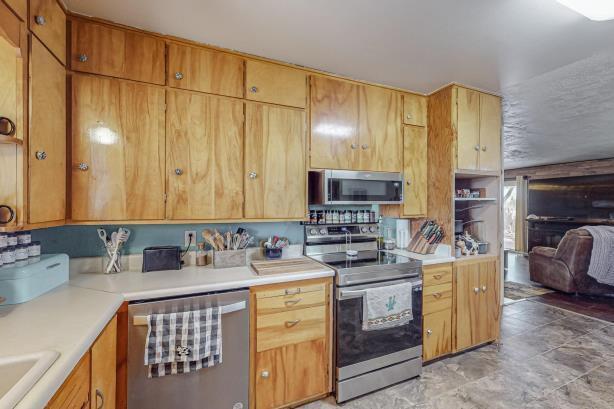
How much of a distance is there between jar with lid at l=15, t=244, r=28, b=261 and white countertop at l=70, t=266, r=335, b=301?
28 cm

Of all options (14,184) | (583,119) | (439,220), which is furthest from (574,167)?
(14,184)

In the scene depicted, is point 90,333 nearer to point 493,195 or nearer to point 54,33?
point 54,33

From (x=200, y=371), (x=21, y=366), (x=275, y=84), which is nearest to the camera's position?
(x=21, y=366)

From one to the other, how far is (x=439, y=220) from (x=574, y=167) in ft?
21.8

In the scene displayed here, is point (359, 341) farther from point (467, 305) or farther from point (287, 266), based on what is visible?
point (467, 305)

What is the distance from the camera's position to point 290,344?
1.74m

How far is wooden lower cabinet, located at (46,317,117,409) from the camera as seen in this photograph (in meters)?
0.85

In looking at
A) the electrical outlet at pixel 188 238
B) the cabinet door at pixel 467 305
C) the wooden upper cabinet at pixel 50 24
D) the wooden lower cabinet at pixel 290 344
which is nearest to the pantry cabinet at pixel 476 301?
the cabinet door at pixel 467 305

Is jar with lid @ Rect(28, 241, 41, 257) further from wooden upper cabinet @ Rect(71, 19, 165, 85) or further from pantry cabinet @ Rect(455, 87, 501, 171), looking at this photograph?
pantry cabinet @ Rect(455, 87, 501, 171)

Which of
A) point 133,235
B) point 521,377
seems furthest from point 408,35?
point 521,377

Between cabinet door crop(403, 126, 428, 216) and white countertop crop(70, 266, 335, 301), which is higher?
cabinet door crop(403, 126, 428, 216)

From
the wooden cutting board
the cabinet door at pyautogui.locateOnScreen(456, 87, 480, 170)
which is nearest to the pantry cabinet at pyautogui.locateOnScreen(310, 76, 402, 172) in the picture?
the cabinet door at pyautogui.locateOnScreen(456, 87, 480, 170)

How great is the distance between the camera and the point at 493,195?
8.54 feet

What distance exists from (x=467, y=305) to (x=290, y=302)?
5.50 ft
